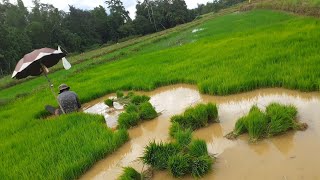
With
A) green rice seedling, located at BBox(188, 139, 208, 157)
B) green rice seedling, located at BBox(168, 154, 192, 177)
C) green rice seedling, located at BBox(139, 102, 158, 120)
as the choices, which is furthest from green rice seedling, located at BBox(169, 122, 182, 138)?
green rice seedling, located at BBox(139, 102, 158, 120)

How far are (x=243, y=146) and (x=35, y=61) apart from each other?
4502mm

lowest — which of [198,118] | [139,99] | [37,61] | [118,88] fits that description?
[118,88]

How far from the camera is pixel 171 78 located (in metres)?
7.68

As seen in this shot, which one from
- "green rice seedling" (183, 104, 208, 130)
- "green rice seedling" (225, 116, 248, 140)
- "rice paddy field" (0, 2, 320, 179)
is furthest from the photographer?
"green rice seedling" (183, 104, 208, 130)

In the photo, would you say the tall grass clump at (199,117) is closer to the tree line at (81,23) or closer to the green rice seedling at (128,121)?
the green rice seedling at (128,121)

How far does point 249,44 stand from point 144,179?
6.43m

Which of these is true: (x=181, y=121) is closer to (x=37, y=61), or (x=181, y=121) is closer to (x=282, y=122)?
(x=282, y=122)

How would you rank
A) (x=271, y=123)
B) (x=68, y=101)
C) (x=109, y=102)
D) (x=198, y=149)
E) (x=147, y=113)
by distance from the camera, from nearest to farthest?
(x=198, y=149) → (x=271, y=123) → (x=147, y=113) → (x=68, y=101) → (x=109, y=102)

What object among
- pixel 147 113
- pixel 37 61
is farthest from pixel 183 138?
pixel 37 61

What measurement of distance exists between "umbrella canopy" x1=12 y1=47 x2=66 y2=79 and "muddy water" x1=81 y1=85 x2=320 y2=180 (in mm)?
2371

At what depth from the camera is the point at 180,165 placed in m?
3.31

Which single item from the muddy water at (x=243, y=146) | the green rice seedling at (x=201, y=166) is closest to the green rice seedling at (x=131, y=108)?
the muddy water at (x=243, y=146)

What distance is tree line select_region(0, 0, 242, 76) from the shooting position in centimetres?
3912

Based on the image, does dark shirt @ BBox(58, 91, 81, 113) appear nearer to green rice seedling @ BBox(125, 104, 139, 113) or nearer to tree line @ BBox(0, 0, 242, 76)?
green rice seedling @ BBox(125, 104, 139, 113)
